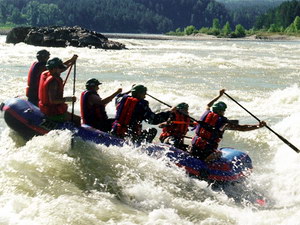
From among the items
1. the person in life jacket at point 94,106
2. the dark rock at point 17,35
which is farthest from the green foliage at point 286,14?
the person in life jacket at point 94,106

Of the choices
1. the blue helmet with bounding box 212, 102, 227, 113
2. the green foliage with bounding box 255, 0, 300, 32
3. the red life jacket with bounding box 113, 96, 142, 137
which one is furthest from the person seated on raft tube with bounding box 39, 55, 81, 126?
the green foliage with bounding box 255, 0, 300, 32

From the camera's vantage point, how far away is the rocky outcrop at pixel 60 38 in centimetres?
5284

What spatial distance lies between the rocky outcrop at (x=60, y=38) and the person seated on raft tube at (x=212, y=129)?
43.0 meters

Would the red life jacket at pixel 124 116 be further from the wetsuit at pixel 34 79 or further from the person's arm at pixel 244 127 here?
the wetsuit at pixel 34 79

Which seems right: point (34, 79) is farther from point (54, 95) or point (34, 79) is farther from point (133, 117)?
point (133, 117)

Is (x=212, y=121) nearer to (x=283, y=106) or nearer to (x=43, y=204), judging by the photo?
(x=43, y=204)

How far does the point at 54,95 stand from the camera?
9.84 metres

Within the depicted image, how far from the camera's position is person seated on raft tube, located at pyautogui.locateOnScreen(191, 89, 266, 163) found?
9523 mm

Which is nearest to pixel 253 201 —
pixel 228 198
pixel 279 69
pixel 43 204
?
pixel 228 198

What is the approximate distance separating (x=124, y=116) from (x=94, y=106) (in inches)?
27.8

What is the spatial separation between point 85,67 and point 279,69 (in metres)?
12.3

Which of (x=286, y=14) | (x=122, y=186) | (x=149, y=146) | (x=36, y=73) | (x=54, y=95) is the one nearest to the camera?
(x=122, y=186)

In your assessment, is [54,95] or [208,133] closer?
[208,133]

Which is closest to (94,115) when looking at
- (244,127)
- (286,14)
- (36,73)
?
(36,73)
